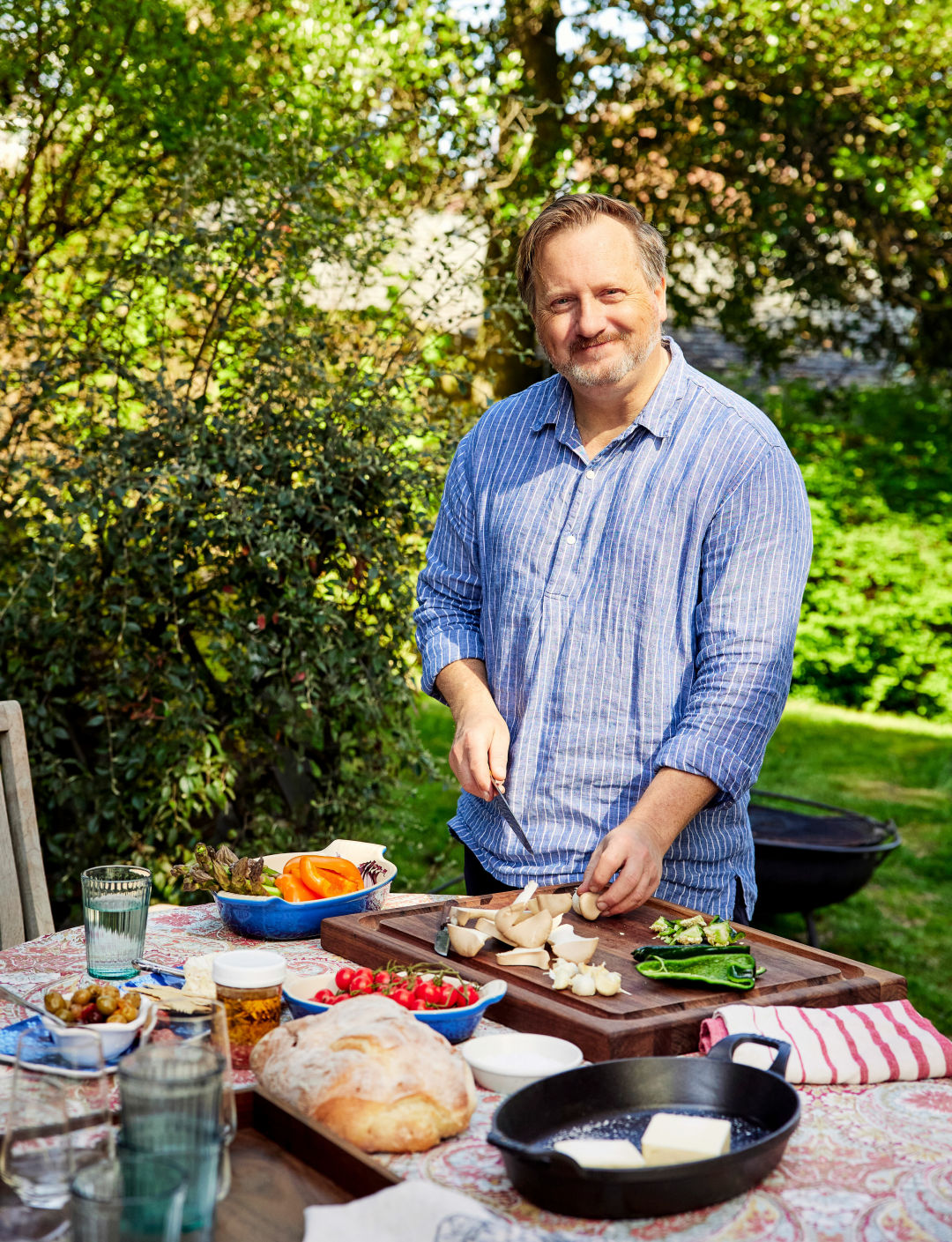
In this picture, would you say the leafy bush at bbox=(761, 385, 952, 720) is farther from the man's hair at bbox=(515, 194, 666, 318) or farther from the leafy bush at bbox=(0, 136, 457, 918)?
the man's hair at bbox=(515, 194, 666, 318)

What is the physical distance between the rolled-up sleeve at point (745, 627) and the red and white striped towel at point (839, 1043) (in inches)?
20.9

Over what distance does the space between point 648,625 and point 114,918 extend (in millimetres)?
1024

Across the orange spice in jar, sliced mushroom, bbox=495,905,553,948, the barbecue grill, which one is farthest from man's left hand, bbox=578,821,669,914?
the barbecue grill

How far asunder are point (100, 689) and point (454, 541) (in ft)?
5.26

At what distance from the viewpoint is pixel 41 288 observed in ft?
14.0

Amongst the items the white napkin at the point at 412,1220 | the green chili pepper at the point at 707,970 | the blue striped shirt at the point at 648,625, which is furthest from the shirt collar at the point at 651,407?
the white napkin at the point at 412,1220

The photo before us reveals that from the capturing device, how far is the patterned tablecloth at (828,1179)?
115cm

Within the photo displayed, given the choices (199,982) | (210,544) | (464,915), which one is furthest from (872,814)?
(199,982)

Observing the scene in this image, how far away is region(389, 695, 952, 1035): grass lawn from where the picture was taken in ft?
15.8

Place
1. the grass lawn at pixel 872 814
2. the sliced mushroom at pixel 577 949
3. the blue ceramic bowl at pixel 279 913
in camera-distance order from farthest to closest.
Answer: the grass lawn at pixel 872 814
the blue ceramic bowl at pixel 279 913
the sliced mushroom at pixel 577 949

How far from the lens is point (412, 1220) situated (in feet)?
3.60

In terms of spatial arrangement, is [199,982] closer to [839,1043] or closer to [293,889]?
[293,889]

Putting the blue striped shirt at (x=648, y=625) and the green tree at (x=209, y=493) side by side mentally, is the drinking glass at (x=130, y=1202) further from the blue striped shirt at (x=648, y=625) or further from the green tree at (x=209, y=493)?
the green tree at (x=209, y=493)

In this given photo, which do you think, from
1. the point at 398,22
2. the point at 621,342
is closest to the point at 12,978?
the point at 621,342
